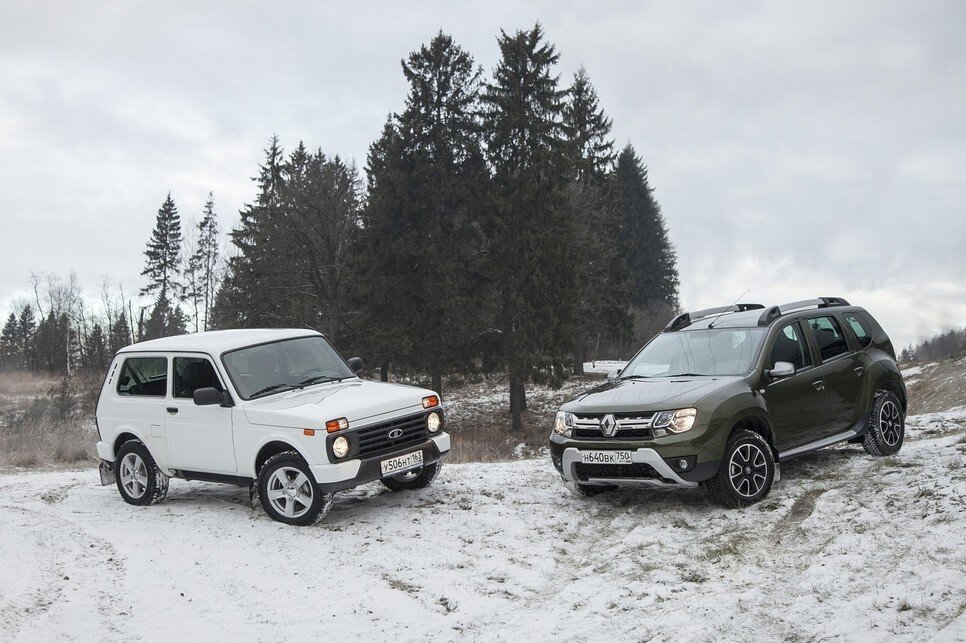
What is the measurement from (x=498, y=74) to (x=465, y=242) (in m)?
7.31

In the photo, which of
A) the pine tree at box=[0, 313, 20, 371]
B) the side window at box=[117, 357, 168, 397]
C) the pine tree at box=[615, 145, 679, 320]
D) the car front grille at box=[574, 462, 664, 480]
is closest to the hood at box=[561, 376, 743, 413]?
the car front grille at box=[574, 462, 664, 480]

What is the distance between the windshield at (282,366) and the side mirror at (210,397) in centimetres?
18

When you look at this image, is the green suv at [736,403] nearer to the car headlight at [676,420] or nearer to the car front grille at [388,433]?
the car headlight at [676,420]

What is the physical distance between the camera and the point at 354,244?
102 feet

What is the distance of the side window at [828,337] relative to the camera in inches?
356

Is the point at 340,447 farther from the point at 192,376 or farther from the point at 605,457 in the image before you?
the point at 605,457

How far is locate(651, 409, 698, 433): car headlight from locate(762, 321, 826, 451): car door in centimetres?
115

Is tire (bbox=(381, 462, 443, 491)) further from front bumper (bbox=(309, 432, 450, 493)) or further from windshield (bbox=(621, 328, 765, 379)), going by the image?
windshield (bbox=(621, 328, 765, 379))

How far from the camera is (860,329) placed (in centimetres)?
966

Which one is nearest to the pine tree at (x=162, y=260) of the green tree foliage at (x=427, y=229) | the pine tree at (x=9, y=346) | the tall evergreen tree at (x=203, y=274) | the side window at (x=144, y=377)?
the tall evergreen tree at (x=203, y=274)

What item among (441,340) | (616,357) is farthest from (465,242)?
(616,357)

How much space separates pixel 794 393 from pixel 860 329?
1956 millimetres

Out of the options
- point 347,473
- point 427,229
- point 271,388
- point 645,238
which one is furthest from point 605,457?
point 645,238

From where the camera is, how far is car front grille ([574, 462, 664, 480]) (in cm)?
750
